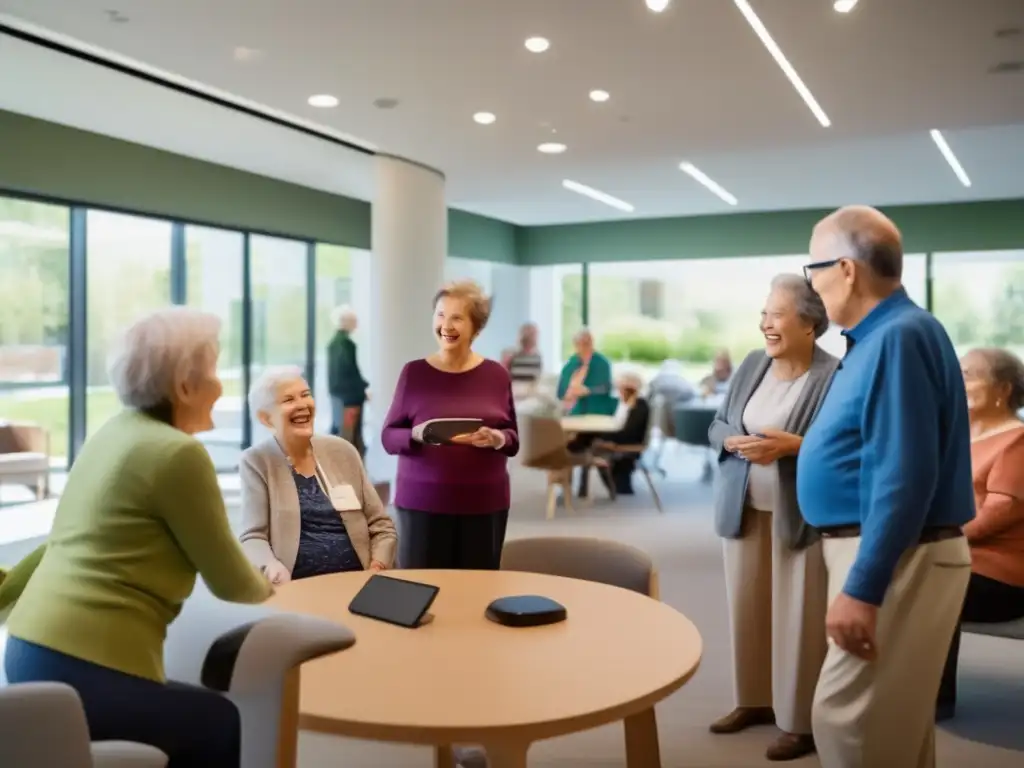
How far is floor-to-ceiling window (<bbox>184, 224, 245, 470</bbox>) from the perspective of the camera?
947 centimetres

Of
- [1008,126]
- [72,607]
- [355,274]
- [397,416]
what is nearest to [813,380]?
[397,416]

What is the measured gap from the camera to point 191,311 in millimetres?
1924

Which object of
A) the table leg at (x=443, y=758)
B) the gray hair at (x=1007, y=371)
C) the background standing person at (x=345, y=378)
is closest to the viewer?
the table leg at (x=443, y=758)

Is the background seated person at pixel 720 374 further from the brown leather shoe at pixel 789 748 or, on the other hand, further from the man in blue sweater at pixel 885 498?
the man in blue sweater at pixel 885 498

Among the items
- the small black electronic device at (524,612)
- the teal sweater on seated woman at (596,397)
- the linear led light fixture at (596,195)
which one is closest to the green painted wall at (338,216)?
the linear led light fixture at (596,195)

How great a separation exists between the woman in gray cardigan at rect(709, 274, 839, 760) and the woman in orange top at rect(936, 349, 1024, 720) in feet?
2.08

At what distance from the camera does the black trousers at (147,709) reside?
167 cm

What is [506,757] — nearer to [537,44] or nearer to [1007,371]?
[1007,371]

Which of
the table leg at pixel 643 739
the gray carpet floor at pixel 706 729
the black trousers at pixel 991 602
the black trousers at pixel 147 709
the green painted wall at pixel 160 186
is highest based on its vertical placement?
the green painted wall at pixel 160 186

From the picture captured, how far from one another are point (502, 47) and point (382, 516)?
327 centimetres

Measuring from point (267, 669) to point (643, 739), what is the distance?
4.07 ft

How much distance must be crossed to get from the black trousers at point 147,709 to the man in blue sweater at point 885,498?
4.09 ft

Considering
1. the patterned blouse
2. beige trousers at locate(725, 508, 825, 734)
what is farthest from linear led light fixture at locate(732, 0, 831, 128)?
the patterned blouse

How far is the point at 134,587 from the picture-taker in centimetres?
172
